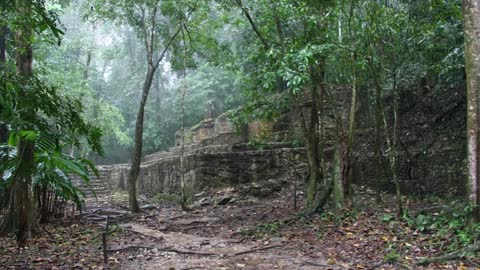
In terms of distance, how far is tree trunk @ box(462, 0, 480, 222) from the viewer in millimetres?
5262

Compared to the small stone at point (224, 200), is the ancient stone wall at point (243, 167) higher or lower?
higher

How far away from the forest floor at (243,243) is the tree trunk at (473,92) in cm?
78

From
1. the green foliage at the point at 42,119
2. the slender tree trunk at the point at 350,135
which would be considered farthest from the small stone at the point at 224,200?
the green foliage at the point at 42,119

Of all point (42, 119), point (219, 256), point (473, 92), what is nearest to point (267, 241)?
point (219, 256)

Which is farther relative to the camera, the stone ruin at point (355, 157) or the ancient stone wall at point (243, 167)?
A: the ancient stone wall at point (243, 167)

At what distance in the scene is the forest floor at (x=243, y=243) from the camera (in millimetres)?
5289

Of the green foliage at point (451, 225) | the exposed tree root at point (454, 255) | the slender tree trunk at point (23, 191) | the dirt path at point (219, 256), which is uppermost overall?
the slender tree trunk at point (23, 191)

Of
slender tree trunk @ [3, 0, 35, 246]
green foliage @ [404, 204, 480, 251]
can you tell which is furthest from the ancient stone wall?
slender tree trunk @ [3, 0, 35, 246]

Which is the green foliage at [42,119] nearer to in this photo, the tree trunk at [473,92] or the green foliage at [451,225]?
the green foliage at [451,225]

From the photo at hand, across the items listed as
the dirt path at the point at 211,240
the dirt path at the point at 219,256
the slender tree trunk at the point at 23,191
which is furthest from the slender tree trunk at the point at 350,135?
the slender tree trunk at the point at 23,191

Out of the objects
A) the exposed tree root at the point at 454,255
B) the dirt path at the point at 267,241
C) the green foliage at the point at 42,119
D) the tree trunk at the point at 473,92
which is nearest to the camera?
the green foliage at the point at 42,119

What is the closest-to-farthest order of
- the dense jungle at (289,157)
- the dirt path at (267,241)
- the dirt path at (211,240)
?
the dense jungle at (289,157)
the dirt path at (267,241)
the dirt path at (211,240)

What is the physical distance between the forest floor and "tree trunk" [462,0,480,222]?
782 mm

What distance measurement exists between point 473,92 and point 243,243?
4.28 meters
